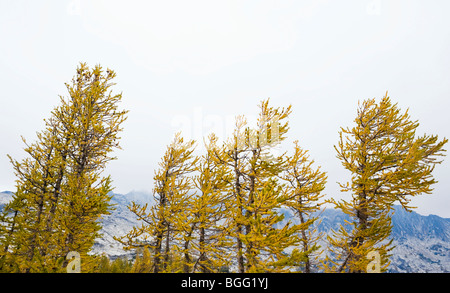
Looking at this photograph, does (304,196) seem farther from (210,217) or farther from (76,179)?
(76,179)

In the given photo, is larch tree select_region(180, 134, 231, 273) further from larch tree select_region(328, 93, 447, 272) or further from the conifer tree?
larch tree select_region(328, 93, 447, 272)

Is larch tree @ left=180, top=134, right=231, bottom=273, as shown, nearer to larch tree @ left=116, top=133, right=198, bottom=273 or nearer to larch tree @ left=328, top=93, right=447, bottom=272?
larch tree @ left=116, top=133, right=198, bottom=273

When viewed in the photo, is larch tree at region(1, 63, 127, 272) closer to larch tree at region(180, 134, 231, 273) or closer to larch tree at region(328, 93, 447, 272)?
larch tree at region(180, 134, 231, 273)

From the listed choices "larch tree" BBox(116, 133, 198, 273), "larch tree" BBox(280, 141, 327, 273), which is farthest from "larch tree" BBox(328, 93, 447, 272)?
"larch tree" BBox(116, 133, 198, 273)

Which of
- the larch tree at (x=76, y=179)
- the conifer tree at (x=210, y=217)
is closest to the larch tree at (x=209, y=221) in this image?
the conifer tree at (x=210, y=217)

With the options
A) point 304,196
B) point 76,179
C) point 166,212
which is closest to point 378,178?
point 304,196

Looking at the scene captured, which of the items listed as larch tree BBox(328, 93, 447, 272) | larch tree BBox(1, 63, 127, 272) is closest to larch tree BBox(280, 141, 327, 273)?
larch tree BBox(328, 93, 447, 272)

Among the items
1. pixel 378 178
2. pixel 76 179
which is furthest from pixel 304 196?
pixel 76 179

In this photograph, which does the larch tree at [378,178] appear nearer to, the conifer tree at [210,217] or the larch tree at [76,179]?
the conifer tree at [210,217]

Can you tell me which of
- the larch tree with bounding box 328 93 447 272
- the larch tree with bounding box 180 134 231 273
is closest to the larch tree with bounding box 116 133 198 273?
the larch tree with bounding box 180 134 231 273

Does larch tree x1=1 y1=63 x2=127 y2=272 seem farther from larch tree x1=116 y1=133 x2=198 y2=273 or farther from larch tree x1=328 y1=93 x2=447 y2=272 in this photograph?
larch tree x1=328 y1=93 x2=447 y2=272

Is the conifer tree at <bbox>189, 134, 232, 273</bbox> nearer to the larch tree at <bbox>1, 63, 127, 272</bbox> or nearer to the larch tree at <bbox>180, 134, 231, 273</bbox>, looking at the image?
the larch tree at <bbox>180, 134, 231, 273</bbox>

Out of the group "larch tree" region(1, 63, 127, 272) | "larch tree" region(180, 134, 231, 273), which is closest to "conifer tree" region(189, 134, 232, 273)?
"larch tree" region(180, 134, 231, 273)

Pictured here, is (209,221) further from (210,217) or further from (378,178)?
(378,178)
